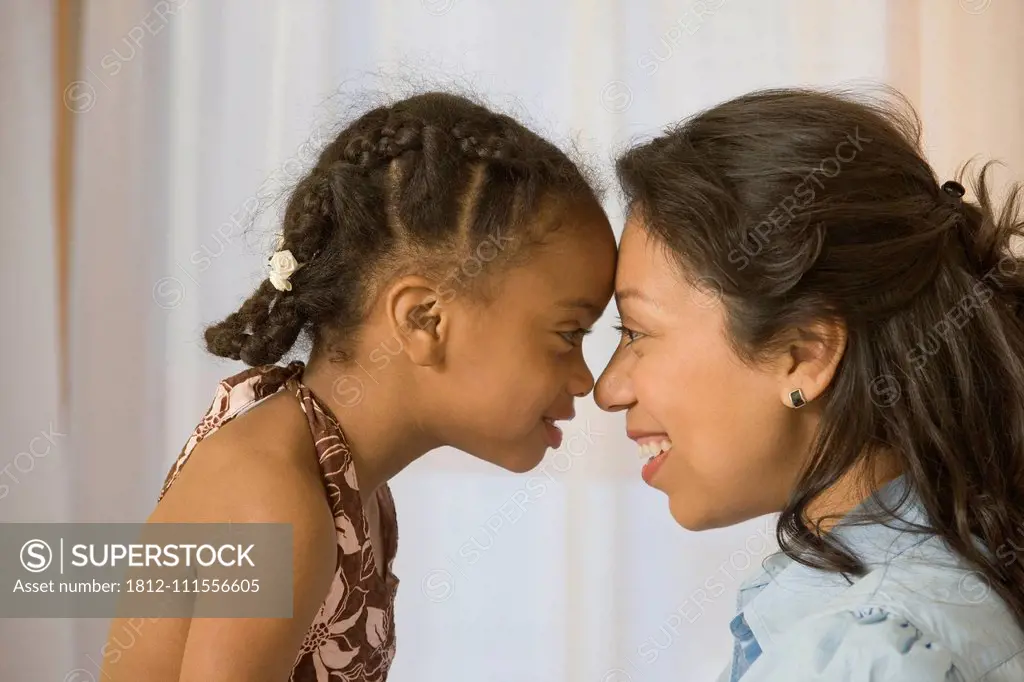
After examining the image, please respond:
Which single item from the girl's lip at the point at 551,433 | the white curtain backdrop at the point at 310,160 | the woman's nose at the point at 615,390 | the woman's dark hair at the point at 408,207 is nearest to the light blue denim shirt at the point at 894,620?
the woman's nose at the point at 615,390

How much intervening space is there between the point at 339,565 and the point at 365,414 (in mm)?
177

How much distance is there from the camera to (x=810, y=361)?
1083 millimetres

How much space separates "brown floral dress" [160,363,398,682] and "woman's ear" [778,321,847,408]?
49 centimetres

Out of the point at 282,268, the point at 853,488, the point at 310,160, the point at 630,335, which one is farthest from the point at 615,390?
the point at 310,160

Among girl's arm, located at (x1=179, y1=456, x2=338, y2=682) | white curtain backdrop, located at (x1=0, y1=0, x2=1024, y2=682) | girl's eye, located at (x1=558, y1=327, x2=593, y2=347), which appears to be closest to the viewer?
girl's arm, located at (x1=179, y1=456, x2=338, y2=682)

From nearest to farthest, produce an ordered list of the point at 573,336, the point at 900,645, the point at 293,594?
the point at 900,645 → the point at 293,594 → the point at 573,336

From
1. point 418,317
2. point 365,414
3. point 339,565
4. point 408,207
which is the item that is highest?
point 408,207

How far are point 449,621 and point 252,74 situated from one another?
119 cm

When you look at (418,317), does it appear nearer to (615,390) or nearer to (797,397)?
(615,390)

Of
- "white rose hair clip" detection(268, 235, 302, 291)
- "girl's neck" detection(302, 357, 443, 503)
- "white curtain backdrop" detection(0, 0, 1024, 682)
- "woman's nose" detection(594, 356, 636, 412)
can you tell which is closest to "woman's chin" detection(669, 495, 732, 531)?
"woman's nose" detection(594, 356, 636, 412)

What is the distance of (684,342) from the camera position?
1.13 m

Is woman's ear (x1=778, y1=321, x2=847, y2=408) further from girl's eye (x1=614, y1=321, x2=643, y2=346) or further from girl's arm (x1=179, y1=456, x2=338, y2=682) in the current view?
girl's arm (x1=179, y1=456, x2=338, y2=682)

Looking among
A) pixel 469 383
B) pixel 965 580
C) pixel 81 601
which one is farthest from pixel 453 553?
pixel 965 580

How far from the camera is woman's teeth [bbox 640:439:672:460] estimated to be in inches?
47.2
